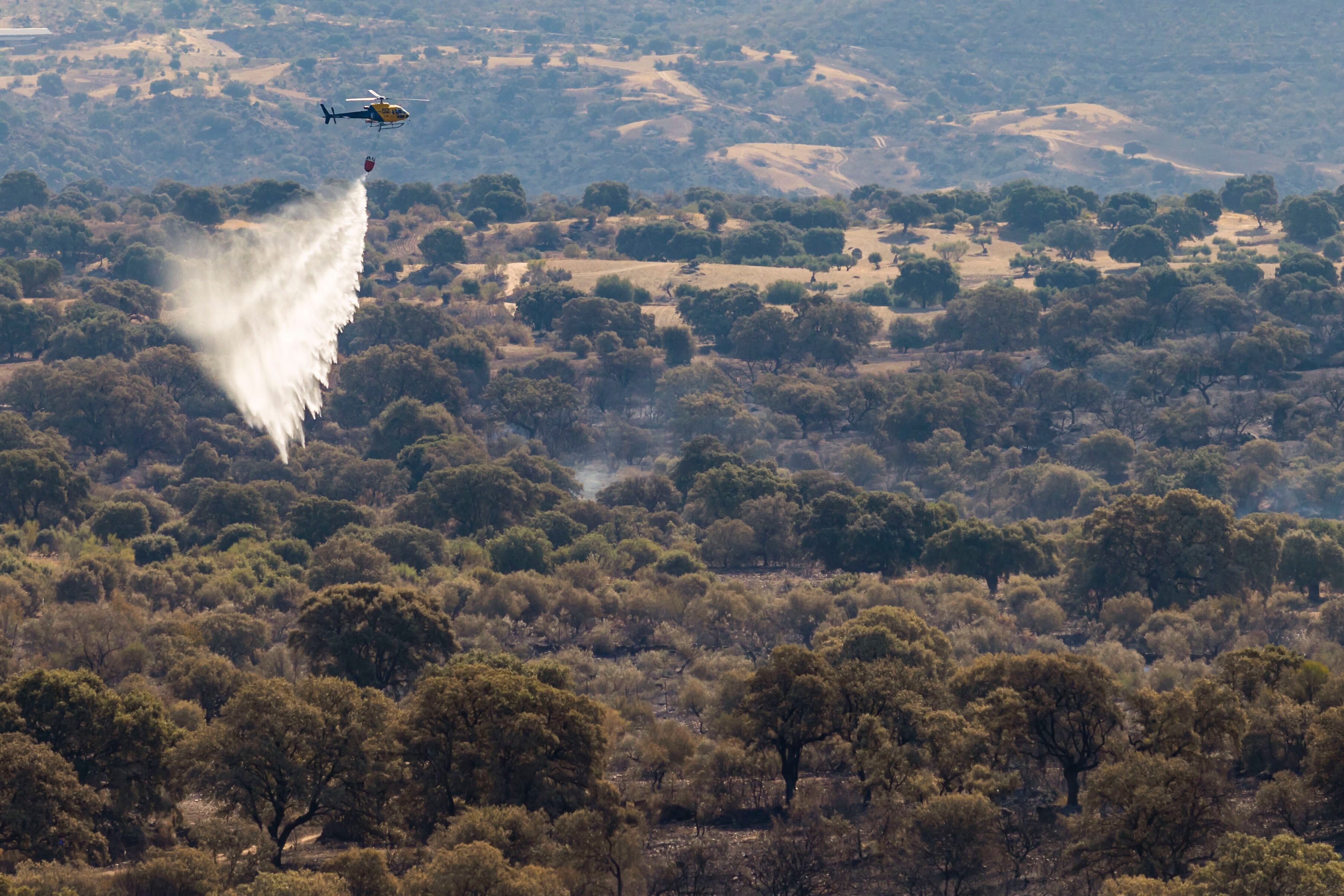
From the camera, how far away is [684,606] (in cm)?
10594

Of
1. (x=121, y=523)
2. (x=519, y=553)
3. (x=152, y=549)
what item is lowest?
(x=121, y=523)

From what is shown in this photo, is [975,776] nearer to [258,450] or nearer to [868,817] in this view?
[868,817]

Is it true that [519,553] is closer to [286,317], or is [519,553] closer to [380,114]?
[380,114]

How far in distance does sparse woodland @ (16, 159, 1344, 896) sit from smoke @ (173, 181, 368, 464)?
11.6 ft

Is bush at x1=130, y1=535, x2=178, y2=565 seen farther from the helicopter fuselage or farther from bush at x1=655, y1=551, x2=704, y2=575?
bush at x1=655, y1=551, x2=704, y2=575

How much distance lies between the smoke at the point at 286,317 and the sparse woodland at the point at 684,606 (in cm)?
355

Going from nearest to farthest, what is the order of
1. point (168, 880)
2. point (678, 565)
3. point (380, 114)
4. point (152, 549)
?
point (168, 880) < point (380, 114) < point (152, 549) < point (678, 565)

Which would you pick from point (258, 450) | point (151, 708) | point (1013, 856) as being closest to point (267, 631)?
point (151, 708)

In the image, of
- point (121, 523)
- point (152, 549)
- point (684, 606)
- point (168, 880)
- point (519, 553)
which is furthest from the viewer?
point (121, 523)

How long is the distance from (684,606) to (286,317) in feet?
170

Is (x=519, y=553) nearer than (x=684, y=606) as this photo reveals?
No

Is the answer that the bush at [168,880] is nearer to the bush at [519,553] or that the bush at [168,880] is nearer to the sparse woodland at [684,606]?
the sparse woodland at [684,606]

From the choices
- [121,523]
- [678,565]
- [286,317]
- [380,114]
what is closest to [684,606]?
[678,565]

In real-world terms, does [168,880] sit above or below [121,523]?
above
